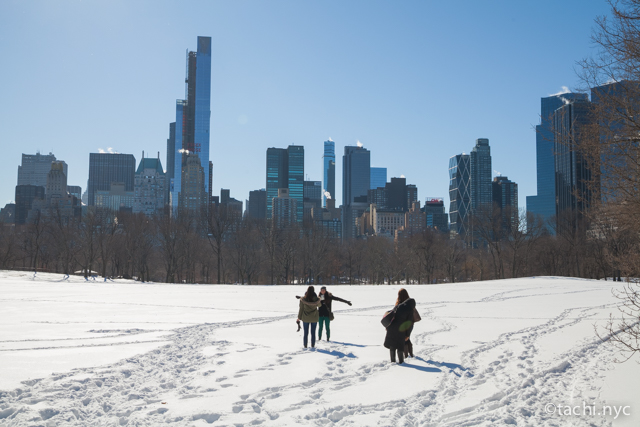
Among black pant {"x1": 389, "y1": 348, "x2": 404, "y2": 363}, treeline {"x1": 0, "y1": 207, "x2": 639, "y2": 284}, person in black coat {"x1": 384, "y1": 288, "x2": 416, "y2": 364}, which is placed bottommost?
black pant {"x1": 389, "y1": 348, "x2": 404, "y2": 363}

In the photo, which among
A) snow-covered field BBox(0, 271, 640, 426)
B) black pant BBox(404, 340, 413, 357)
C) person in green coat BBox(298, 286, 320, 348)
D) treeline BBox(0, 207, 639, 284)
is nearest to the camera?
snow-covered field BBox(0, 271, 640, 426)

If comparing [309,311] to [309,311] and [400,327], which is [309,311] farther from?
[400,327]

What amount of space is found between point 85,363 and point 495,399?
27.8ft

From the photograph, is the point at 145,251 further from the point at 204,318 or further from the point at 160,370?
the point at 160,370

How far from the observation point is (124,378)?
31.2 feet

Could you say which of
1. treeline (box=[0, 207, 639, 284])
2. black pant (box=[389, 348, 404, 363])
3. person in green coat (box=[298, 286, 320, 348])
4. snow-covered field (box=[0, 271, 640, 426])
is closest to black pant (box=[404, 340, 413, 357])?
snow-covered field (box=[0, 271, 640, 426])

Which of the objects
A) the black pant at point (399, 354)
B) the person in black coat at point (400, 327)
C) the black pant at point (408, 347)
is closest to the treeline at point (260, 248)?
the black pant at point (408, 347)

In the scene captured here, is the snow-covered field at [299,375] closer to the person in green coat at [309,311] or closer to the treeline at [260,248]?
the person in green coat at [309,311]

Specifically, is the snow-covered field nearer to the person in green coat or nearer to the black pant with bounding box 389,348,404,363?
the black pant with bounding box 389,348,404,363

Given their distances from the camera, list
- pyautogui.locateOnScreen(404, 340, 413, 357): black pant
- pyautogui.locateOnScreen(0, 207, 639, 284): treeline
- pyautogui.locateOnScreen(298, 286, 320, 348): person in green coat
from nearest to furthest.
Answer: pyautogui.locateOnScreen(404, 340, 413, 357): black pant, pyautogui.locateOnScreen(298, 286, 320, 348): person in green coat, pyautogui.locateOnScreen(0, 207, 639, 284): treeline

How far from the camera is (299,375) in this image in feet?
32.6

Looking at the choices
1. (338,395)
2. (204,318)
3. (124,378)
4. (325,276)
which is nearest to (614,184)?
(338,395)

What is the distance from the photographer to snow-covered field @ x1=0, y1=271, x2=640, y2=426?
7438mm

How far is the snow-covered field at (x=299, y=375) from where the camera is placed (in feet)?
24.4
